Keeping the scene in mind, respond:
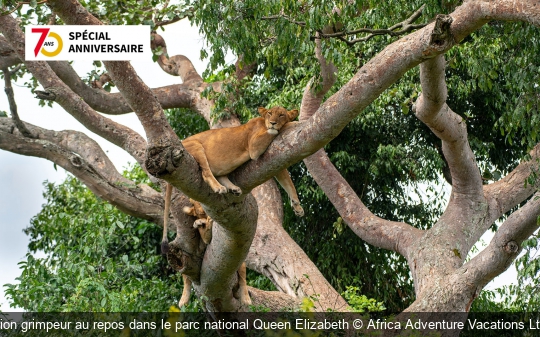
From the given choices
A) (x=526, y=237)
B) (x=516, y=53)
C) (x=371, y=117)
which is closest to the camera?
(x=526, y=237)

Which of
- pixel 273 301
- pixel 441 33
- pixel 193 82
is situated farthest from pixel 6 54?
pixel 441 33

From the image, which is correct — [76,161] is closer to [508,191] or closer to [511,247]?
[511,247]

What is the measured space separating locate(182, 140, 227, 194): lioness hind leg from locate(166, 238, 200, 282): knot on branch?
1541 millimetres

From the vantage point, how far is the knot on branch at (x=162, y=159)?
5441 mm

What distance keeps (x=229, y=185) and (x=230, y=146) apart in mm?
361

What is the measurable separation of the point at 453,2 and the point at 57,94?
15.8 ft

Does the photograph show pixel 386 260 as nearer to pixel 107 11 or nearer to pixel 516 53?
pixel 516 53

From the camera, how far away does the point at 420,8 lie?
8344 millimetres

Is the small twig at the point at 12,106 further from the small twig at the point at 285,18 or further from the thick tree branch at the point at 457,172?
the thick tree branch at the point at 457,172

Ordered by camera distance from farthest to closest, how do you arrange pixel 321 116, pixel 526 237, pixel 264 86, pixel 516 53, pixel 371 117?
1. pixel 264 86
2. pixel 371 117
3. pixel 516 53
4. pixel 526 237
5. pixel 321 116

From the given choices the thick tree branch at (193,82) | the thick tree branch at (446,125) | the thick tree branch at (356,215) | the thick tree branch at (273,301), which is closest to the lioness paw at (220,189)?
the thick tree branch at (446,125)

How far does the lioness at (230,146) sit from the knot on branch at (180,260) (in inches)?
57.1

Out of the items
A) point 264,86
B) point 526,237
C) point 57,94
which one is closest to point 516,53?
point 526,237

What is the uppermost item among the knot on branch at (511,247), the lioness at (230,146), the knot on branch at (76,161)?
the knot on branch at (76,161)
